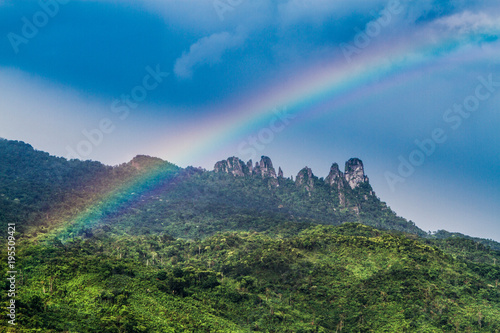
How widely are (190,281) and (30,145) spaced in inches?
4093

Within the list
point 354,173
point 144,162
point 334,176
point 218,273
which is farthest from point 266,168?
point 218,273

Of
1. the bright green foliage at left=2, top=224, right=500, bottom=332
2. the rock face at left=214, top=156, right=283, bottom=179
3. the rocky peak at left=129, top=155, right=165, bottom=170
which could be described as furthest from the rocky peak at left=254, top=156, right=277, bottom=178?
the bright green foliage at left=2, top=224, right=500, bottom=332

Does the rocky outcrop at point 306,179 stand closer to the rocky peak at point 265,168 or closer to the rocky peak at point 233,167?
the rocky peak at point 265,168

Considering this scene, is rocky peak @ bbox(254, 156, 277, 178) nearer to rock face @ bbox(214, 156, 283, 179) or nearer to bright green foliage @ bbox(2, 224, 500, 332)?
rock face @ bbox(214, 156, 283, 179)

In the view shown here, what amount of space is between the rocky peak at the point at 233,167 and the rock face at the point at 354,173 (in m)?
35.7

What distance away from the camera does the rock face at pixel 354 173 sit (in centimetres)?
12812

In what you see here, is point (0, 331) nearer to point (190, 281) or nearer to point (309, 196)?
point (190, 281)

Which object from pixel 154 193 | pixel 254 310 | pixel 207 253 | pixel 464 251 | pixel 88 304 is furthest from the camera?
pixel 154 193

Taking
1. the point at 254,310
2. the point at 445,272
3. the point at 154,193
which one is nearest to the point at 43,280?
the point at 254,310

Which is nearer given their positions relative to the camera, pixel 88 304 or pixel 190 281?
pixel 88 304

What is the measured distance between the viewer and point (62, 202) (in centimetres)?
8012

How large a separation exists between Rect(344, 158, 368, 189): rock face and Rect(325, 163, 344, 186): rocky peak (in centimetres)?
247

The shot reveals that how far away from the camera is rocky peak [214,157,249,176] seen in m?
143

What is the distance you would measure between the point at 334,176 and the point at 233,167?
121ft
